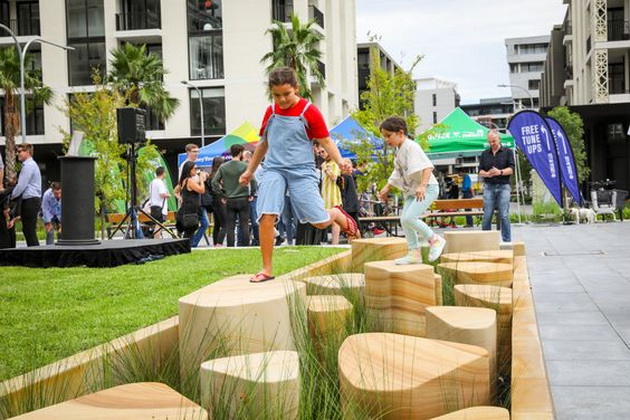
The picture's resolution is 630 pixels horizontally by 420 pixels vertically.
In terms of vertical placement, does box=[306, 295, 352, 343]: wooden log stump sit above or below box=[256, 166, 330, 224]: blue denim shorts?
below

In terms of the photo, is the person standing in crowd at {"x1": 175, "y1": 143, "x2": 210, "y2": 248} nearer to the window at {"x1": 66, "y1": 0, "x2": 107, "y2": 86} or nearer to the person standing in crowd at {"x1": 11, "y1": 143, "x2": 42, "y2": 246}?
the person standing in crowd at {"x1": 11, "y1": 143, "x2": 42, "y2": 246}

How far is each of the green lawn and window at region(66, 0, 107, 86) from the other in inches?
1458

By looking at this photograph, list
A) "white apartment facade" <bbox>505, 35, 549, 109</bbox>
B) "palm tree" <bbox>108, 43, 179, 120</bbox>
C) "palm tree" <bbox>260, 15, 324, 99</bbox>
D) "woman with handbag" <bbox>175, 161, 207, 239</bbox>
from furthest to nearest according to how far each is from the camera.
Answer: "white apartment facade" <bbox>505, 35, 549, 109</bbox>
"palm tree" <bbox>108, 43, 179, 120</bbox>
"palm tree" <bbox>260, 15, 324, 99</bbox>
"woman with handbag" <bbox>175, 161, 207, 239</bbox>

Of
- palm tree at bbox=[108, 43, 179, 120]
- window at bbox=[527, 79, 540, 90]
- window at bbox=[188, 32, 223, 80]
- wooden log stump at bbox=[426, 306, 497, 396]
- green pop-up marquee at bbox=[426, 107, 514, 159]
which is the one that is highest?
window at bbox=[527, 79, 540, 90]

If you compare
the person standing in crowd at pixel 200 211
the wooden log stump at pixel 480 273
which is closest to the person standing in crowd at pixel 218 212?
the person standing in crowd at pixel 200 211

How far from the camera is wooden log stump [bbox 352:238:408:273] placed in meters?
7.05

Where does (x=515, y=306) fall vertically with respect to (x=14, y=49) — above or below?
below

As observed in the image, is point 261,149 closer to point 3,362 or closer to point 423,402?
point 3,362

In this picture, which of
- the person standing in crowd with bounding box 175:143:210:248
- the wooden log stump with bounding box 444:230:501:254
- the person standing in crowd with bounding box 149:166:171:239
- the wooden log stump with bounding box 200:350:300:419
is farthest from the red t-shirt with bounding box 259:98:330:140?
the person standing in crowd with bounding box 149:166:171:239

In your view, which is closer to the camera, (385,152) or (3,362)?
(3,362)

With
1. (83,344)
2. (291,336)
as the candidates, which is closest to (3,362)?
(83,344)

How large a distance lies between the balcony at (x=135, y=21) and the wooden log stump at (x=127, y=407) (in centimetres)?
4393

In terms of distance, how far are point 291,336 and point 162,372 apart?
2.32 feet

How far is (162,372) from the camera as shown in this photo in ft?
12.3
